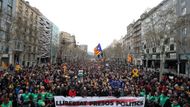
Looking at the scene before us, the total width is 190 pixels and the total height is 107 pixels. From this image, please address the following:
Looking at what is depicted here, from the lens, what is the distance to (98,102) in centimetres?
1305

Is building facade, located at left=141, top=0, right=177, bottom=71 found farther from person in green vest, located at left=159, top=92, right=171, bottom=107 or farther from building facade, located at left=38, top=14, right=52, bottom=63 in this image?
building facade, located at left=38, top=14, right=52, bottom=63

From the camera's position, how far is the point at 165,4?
60969 mm

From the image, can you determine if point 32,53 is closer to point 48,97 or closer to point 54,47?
point 54,47

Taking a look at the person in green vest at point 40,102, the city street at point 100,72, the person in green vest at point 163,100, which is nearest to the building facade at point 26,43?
the city street at point 100,72

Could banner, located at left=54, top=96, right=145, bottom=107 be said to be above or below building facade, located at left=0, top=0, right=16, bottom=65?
below

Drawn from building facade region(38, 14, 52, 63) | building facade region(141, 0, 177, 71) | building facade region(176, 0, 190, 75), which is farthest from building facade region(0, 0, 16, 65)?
building facade region(38, 14, 52, 63)

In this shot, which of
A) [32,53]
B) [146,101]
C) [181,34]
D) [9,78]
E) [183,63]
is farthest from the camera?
[32,53]

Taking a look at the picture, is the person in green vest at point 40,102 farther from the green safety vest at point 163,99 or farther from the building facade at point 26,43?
the building facade at point 26,43

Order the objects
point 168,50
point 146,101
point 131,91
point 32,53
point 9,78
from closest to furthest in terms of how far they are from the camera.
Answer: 1. point 146,101
2. point 131,91
3. point 9,78
4. point 168,50
5. point 32,53

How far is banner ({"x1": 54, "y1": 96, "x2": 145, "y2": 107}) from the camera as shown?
42.3 ft

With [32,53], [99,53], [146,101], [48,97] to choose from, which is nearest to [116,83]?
[146,101]

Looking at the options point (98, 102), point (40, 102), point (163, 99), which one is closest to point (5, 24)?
point (40, 102)

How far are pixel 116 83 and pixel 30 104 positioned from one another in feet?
29.9

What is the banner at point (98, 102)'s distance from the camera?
42.3ft
